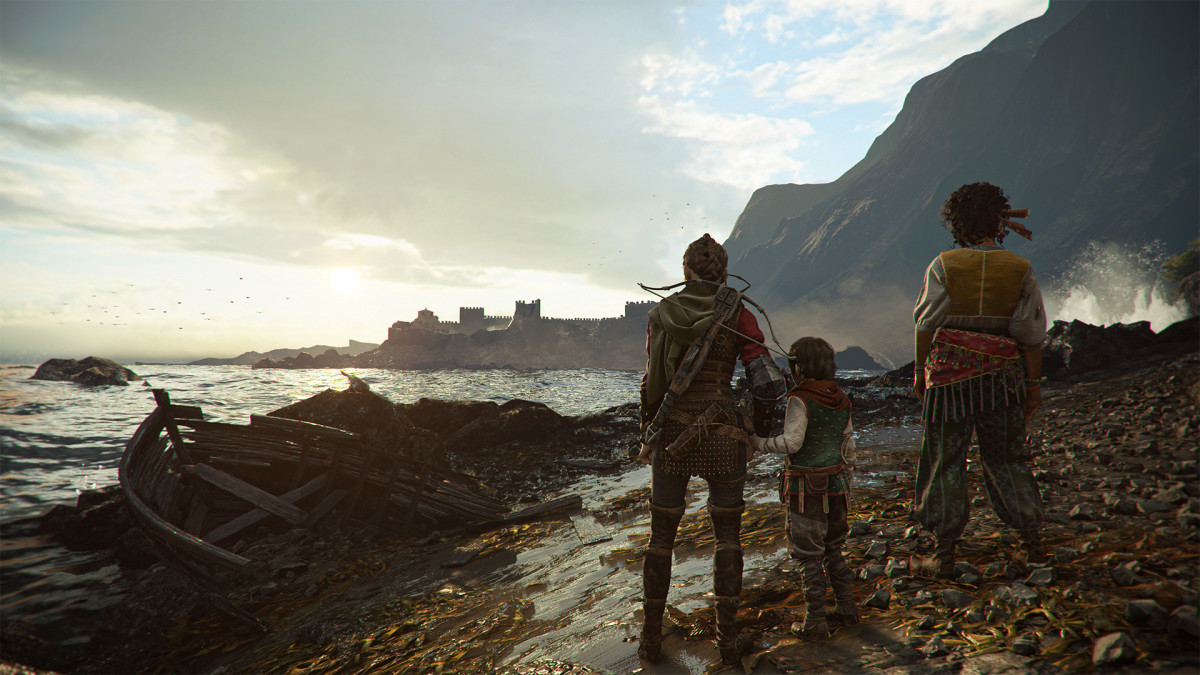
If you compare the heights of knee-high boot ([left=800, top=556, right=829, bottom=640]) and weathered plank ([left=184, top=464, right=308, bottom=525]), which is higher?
knee-high boot ([left=800, top=556, right=829, bottom=640])

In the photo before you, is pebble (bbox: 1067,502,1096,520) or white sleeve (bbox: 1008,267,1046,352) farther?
pebble (bbox: 1067,502,1096,520)

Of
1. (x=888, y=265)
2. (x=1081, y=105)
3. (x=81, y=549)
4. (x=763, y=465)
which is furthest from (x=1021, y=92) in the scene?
(x=81, y=549)

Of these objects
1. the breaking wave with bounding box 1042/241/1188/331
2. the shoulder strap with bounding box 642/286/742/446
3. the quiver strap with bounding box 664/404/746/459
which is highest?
the breaking wave with bounding box 1042/241/1188/331

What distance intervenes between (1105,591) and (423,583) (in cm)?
570

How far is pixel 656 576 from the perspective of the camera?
9.70 feet

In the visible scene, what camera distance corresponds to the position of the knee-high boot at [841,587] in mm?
2850

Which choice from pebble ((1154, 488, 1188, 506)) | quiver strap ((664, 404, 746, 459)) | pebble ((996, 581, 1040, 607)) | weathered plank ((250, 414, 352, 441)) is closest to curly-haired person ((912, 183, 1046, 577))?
pebble ((996, 581, 1040, 607))

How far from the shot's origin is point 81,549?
7.40m

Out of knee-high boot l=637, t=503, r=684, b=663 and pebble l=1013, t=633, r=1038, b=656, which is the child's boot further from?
knee-high boot l=637, t=503, r=684, b=663

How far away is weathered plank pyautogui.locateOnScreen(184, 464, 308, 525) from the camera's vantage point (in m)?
7.03

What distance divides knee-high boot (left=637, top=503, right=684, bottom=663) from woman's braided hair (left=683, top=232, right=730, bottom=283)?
1499 millimetres

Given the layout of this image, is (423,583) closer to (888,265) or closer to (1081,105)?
(888,265)

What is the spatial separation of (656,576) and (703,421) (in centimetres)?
97

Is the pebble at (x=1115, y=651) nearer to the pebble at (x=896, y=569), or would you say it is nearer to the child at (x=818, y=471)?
the child at (x=818, y=471)
